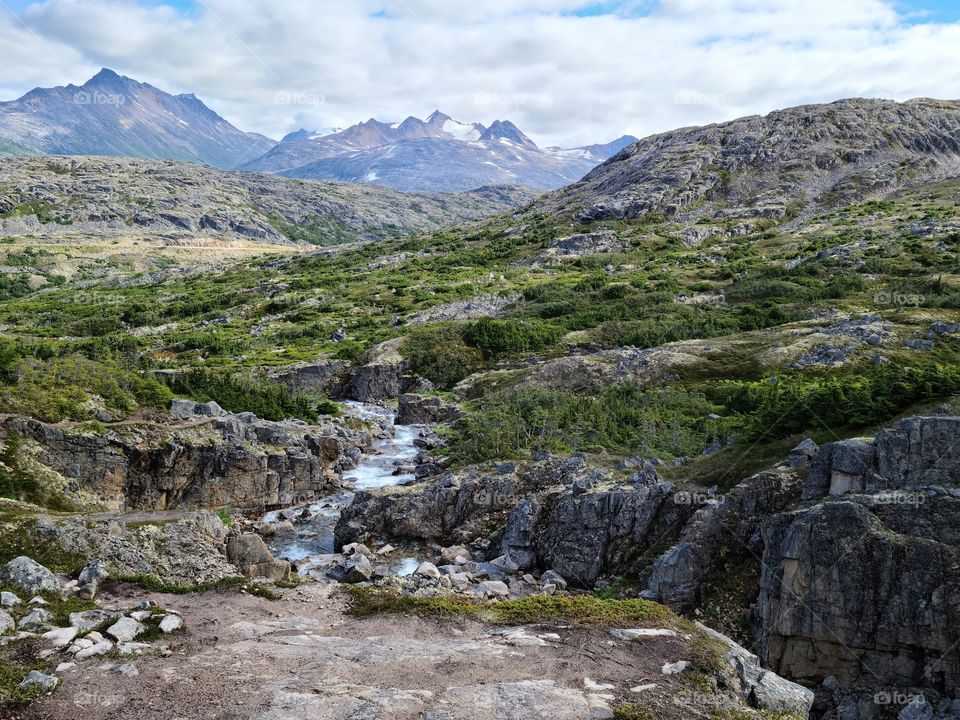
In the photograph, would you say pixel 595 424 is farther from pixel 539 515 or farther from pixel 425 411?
pixel 425 411

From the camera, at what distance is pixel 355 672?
37.7ft

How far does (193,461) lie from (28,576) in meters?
14.9

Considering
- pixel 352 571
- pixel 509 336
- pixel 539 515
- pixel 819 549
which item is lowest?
pixel 352 571

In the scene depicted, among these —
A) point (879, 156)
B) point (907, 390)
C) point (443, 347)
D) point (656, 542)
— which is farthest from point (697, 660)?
point (879, 156)

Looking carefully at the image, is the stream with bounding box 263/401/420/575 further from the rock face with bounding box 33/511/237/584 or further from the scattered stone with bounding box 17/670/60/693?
the scattered stone with bounding box 17/670/60/693

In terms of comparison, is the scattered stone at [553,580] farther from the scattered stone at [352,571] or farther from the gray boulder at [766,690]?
the gray boulder at [766,690]

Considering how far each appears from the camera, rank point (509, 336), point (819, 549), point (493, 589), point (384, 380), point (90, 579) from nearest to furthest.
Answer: point (90, 579), point (819, 549), point (493, 589), point (384, 380), point (509, 336)

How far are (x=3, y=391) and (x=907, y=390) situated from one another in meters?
33.4

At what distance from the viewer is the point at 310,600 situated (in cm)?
1590

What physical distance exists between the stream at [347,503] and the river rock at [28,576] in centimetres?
922

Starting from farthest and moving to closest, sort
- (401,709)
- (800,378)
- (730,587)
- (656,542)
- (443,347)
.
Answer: (443,347)
(800,378)
(656,542)
(730,587)
(401,709)

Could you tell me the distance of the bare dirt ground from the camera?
32.7 ft

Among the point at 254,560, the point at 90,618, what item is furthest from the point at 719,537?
the point at 90,618

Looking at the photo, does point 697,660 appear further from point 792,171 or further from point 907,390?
point 792,171
